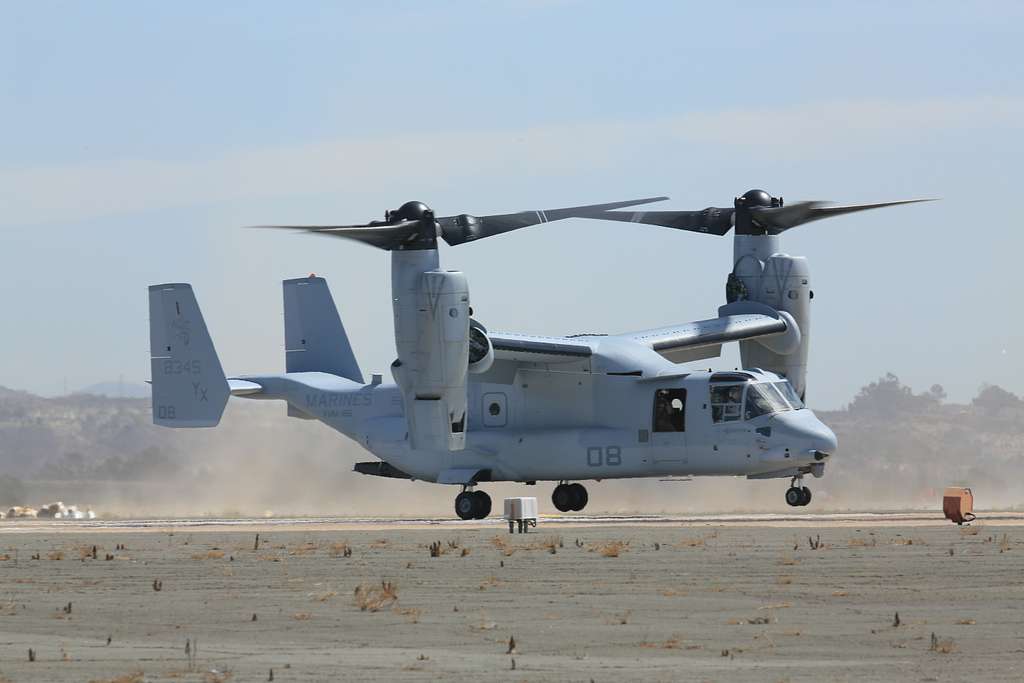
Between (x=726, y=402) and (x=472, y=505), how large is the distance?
6.69m

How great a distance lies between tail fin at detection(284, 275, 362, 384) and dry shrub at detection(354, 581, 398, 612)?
72.6ft

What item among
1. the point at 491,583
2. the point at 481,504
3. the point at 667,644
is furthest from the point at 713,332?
the point at 667,644

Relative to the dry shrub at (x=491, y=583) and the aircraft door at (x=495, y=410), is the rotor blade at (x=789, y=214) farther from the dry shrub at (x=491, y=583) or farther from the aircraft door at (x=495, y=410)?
the dry shrub at (x=491, y=583)

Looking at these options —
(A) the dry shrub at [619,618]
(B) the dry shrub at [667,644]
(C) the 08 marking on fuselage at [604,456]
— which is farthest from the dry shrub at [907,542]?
(B) the dry shrub at [667,644]

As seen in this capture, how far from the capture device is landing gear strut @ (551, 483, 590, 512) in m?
42.8

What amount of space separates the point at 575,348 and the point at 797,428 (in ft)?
17.2

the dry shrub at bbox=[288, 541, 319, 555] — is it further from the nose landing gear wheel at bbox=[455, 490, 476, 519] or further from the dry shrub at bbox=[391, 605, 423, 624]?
the dry shrub at bbox=[391, 605, 423, 624]

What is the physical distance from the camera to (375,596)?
76.7 feet

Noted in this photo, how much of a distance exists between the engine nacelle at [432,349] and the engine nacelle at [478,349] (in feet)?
2.35

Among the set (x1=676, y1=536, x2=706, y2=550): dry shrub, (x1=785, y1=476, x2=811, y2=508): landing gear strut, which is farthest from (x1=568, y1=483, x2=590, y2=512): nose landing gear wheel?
(x1=676, y1=536, x2=706, y2=550): dry shrub

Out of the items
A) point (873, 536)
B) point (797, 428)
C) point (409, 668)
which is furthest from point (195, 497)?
point (409, 668)

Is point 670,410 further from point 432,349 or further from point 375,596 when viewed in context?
point 375,596

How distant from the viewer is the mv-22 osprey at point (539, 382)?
35.2 meters

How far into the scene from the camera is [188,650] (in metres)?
18.5
